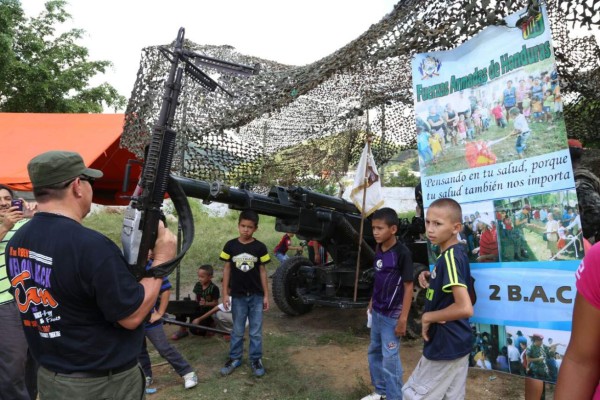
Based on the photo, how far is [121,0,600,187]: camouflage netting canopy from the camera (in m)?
3.41

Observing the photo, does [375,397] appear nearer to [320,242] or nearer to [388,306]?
[388,306]

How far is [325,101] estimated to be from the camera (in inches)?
233

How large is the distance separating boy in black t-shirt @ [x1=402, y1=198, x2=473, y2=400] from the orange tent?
206 inches

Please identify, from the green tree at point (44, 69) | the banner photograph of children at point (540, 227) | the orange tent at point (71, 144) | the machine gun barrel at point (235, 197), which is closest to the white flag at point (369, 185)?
the machine gun barrel at point (235, 197)

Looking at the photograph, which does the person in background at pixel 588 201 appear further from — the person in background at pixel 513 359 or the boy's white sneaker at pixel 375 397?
the boy's white sneaker at pixel 375 397

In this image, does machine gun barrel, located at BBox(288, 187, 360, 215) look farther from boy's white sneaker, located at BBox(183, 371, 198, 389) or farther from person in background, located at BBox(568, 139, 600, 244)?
person in background, located at BBox(568, 139, 600, 244)

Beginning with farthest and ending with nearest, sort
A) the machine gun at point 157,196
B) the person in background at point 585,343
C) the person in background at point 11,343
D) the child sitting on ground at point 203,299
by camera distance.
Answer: the child sitting on ground at point 203,299
the person in background at point 11,343
the machine gun at point 157,196
the person in background at point 585,343

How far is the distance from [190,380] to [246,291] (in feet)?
3.18

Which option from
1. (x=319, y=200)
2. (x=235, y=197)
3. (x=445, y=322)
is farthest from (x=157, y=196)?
(x=319, y=200)

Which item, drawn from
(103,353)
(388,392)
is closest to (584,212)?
(388,392)

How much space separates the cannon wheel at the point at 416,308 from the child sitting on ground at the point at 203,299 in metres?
2.46

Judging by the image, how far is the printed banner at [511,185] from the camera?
246 cm

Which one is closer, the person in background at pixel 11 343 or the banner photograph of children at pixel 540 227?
Result: the banner photograph of children at pixel 540 227

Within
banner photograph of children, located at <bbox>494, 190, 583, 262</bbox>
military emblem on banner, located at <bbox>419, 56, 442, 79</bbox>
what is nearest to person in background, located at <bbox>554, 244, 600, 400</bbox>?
banner photograph of children, located at <bbox>494, 190, 583, 262</bbox>
